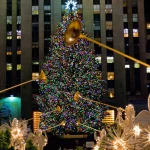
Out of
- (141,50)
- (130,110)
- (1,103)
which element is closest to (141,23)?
(141,50)

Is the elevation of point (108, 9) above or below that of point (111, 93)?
above

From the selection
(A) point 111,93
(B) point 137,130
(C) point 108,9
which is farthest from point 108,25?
(B) point 137,130

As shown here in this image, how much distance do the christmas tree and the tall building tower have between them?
17.5 m

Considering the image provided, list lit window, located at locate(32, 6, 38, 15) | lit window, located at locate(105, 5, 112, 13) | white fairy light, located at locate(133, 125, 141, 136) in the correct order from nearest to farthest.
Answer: white fairy light, located at locate(133, 125, 141, 136)
lit window, located at locate(32, 6, 38, 15)
lit window, located at locate(105, 5, 112, 13)

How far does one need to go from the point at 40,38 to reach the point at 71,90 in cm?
2134

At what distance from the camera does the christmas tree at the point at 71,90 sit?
35.6 meters

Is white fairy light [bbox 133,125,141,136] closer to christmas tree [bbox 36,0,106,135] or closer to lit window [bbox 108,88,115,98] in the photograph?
christmas tree [bbox 36,0,106,135]

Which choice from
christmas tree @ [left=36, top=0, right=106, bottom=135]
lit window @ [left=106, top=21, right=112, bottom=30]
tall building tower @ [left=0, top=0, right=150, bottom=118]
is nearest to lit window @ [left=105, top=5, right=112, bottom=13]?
tall building tower @ [left=0, top=0, right=150, bottom=118]

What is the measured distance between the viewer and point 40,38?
184 ft

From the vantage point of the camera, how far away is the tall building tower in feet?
181

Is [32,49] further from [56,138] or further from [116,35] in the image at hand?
[56,138]

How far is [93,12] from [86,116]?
24.9 meters

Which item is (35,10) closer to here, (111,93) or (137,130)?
(111,93)

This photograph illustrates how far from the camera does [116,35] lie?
56719mm
